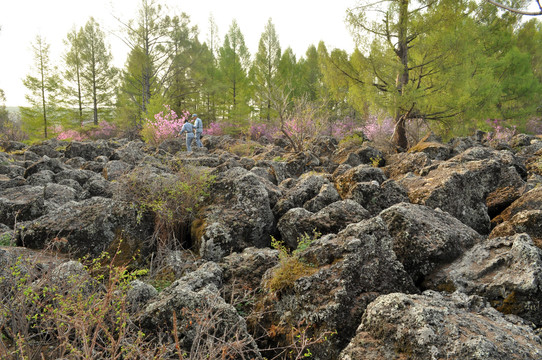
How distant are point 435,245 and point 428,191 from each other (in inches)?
72.9

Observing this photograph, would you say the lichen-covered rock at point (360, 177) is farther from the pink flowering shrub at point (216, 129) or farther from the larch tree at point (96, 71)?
the larch tree at point (96, 71)

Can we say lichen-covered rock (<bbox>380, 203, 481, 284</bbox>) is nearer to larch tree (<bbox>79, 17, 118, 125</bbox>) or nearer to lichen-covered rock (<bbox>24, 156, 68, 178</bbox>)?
lichen-covered rock (<bbox>24, 156, 68, 178</bbox>)

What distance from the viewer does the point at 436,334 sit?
1739 millimetres

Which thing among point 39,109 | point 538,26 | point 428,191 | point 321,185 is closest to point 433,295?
point 428,191

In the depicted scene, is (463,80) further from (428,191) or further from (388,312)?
(388,312)

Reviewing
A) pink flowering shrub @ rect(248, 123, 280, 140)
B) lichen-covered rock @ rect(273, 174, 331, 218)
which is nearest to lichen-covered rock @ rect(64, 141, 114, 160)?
lichen-covered rock @ rect(273, 174, 331, 218)

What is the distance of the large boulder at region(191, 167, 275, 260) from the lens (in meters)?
4.17

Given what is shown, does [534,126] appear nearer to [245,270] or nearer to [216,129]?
[216,129]

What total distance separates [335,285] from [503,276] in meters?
1.25

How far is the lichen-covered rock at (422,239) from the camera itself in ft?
9.47

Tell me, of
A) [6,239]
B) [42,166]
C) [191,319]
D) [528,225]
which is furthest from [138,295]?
[42,166]

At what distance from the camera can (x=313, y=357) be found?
2273 mm

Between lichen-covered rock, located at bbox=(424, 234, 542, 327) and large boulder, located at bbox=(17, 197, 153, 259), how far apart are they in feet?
11.7

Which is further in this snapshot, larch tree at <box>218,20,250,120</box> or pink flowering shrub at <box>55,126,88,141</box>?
larch tree at <box>218,20,250,120</box>
